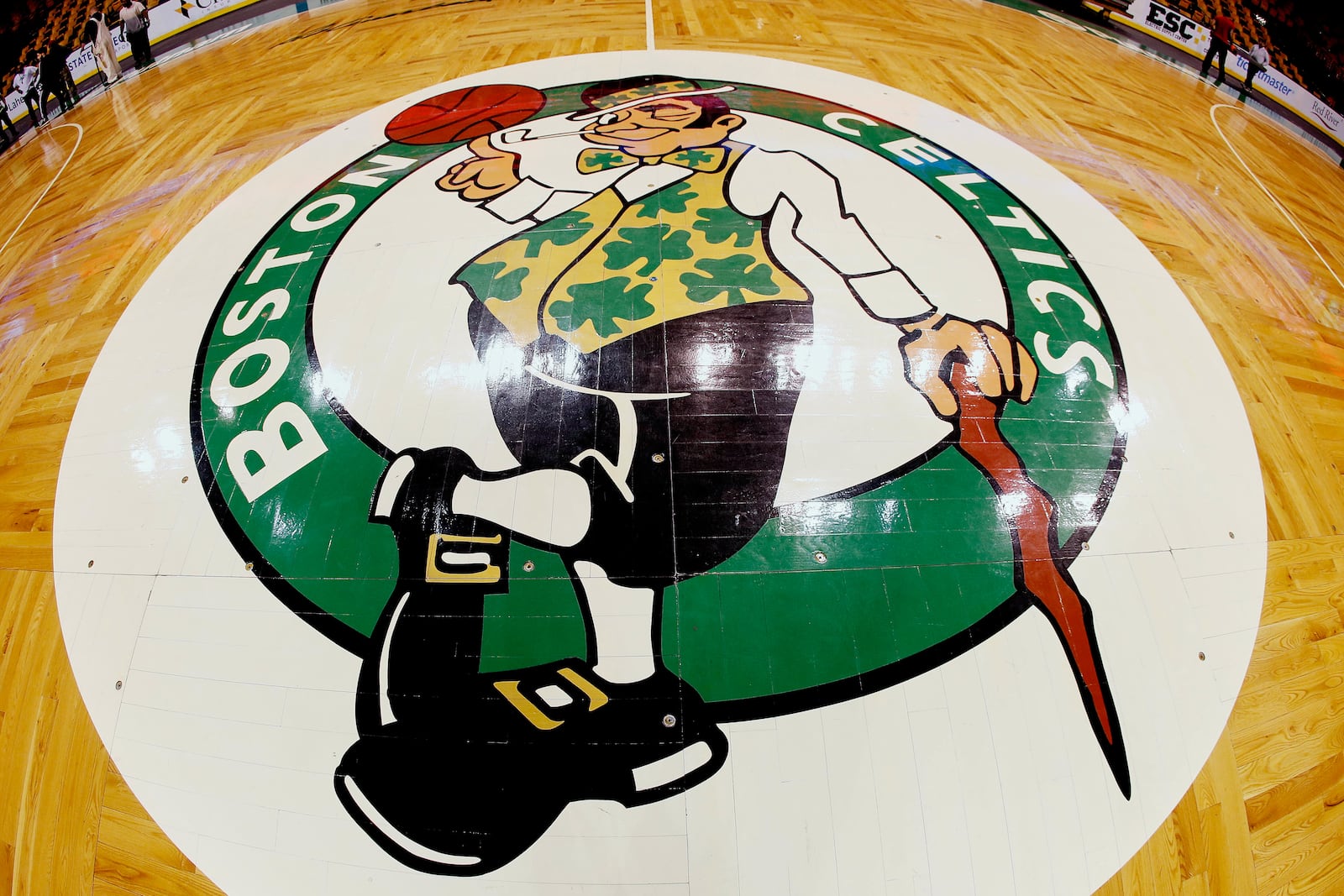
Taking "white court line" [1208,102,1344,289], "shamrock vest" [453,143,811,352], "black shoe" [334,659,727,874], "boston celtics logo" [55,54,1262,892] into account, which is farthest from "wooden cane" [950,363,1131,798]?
"white court line" [1208,102,1344,289]

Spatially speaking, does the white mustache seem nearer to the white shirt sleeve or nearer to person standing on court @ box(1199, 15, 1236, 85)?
the white shirt sleeve

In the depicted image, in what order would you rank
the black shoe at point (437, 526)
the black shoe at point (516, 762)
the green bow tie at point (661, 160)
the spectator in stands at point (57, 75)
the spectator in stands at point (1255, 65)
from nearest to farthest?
the black shoe at point (516, 762) < the black shoe at point (437, 526) < the green bow tie at point (661, 160) < the spectator in stands at point (57, 75) < the spectator in stands at point (1255, 65)

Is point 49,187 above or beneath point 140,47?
beneath

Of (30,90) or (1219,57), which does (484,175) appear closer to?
(30,90)

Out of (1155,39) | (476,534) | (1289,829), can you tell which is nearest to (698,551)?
(476,534)

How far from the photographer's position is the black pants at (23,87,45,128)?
6281 millimetres

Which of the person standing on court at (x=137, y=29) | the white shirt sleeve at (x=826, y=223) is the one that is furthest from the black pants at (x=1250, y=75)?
the person standing on court at (x=137, y=29)

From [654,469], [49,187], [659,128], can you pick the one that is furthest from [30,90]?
[654,469]

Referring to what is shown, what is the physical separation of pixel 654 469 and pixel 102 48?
821 cm

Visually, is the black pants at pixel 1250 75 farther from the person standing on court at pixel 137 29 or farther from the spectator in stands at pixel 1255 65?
the person standing on court at pixel 137 29

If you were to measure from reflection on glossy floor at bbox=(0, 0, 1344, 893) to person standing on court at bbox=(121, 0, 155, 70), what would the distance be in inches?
16.7

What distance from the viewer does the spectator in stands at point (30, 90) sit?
6.29 metres

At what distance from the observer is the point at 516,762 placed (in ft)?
7.45

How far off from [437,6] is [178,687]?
25.3 ft
